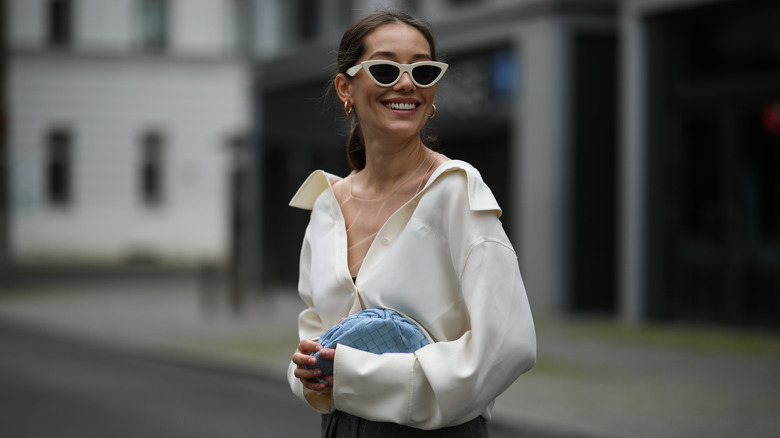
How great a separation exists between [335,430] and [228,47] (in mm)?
33024

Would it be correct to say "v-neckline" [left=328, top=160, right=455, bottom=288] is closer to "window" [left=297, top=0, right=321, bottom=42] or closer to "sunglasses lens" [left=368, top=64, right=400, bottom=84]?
"sunglasses lens" [left=368, top=64, right=400, bottom=84]

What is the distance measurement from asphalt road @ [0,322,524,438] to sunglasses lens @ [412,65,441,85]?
560 centimetres

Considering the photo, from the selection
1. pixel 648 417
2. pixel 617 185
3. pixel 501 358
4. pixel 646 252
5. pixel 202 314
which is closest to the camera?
pixel 501 358

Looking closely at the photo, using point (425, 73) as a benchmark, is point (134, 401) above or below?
below

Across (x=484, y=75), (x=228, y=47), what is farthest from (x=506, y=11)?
(x=228, y=47)

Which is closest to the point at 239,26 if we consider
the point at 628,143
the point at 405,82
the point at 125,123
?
the point at 125,123

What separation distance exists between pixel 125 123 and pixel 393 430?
32644 millimetres

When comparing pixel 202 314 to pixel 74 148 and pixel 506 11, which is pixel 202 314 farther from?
pixel 74 148

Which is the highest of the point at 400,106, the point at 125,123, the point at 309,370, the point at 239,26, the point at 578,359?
the point at 239,26

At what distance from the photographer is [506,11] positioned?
16.3m

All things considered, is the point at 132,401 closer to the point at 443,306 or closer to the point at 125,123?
the point at 443,306

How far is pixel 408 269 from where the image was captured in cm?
235

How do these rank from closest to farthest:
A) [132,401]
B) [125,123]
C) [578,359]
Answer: [132,401] → [578,359] → [125,123]

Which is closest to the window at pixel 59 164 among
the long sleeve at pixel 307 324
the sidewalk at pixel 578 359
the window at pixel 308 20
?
the window at pixel 308 20
